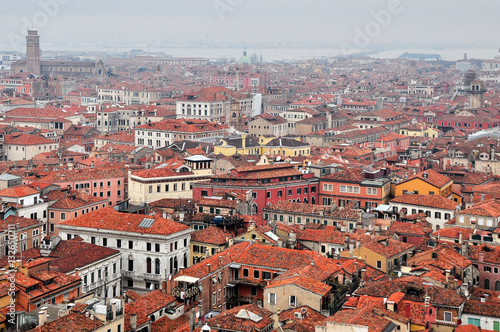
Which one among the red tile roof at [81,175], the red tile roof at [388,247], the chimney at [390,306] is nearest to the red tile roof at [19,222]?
the red tile roof at [81,175]

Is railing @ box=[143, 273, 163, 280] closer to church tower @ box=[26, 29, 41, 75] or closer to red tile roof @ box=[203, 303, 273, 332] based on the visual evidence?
red tile roof @ box=[203, 303, 273, 332]

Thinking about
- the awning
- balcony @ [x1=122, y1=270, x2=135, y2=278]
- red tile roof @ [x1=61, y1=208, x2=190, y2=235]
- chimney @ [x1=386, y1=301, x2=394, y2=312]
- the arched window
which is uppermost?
chimney @ [x1=386, y1=301, x2=394, y2=312]

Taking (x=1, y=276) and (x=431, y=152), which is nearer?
(x=1, y=276)

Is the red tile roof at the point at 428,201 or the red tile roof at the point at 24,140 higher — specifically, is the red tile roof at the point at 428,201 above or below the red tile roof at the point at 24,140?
above

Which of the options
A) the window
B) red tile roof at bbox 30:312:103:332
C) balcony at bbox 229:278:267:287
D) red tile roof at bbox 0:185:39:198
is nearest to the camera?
red tile roof at bbox 30:312:103:332

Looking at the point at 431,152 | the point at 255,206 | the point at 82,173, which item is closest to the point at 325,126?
the point at 431,152

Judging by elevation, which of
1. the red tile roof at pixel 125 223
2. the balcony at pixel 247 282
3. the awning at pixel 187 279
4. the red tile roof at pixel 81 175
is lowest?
the balcony at pixel 247 282

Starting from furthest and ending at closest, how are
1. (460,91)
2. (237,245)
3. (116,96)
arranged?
(460,91), (116,96), (237,245)

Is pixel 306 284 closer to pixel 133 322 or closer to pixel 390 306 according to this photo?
pixel 390 306

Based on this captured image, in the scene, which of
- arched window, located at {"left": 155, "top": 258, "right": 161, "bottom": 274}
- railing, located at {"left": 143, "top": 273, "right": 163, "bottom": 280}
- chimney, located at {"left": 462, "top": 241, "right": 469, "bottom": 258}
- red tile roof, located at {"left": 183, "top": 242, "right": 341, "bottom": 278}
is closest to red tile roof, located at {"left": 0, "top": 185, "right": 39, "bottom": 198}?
railing, located at {"left": 143, "top": 273, "right": 163, "bottom": 280}

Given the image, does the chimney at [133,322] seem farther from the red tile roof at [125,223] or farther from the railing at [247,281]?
the red tile roof at [125,223]

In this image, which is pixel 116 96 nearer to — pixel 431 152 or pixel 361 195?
pixel 431 152
